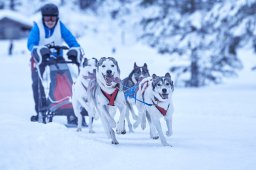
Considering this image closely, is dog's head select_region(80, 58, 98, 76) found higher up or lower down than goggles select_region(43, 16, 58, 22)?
lower down

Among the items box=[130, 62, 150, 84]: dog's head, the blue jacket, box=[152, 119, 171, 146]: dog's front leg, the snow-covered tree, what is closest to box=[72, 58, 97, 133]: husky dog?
box=[130, 62, 150, 84]: dog's head

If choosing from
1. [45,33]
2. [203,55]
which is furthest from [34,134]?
[203,55]

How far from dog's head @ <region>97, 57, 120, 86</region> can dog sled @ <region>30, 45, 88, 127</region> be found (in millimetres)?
1784

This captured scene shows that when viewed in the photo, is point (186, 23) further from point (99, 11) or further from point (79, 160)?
point (99, 11)

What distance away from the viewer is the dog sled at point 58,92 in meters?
7.13

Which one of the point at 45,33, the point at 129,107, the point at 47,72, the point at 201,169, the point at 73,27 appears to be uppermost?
the point at 73,27

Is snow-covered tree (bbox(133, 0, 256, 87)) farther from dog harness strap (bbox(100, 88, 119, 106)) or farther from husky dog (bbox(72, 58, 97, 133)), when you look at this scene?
dog harness strap (bbox(100, 88, 119, 106))

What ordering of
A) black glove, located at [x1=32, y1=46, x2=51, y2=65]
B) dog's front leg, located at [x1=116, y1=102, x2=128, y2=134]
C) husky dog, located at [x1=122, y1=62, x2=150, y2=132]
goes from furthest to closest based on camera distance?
black glove, located at [x1=32, y1=46, x2=51, y2=65], husky dog, located at [x1=122, y1=62, x2=150, y2=132], dog's front leg, located at [x1=116, y1=102, x2=128, y2=134]

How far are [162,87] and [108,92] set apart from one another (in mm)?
698

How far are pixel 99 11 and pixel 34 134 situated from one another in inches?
1933

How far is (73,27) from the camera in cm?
4959

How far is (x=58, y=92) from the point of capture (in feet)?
23.8

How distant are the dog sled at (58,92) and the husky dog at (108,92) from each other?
5.33ft

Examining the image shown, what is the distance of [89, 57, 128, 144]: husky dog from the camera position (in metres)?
5.36
